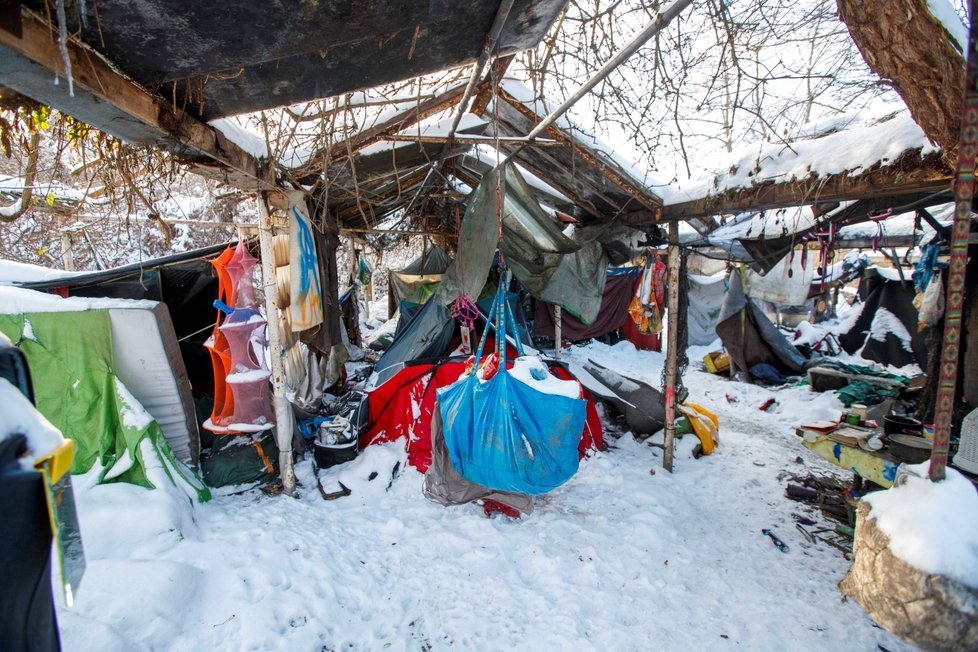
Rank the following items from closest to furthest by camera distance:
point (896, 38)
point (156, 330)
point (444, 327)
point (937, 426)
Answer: point (937, 426)
point (896, 38)
point (156, 330)
point (444, 327)

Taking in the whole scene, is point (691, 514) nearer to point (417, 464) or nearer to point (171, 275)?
point (417, 464)

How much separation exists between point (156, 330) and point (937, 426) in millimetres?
4446

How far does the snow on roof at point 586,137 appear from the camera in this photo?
3.07 metres

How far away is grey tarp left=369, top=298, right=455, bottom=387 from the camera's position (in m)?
5.15

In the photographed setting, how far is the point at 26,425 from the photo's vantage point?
769mm

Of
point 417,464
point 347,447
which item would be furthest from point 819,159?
point 347,447

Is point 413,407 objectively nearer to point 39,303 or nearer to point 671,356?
point 671,356

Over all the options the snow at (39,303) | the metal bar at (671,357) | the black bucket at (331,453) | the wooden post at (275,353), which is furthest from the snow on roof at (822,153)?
the snow at (39,303)

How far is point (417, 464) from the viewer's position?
4.01 m

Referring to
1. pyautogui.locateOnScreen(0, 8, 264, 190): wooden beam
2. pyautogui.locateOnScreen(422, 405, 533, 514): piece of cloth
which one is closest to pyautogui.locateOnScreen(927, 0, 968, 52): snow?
pyautogui.locateOnScreen(0, 8, 264, 190): wooden beam

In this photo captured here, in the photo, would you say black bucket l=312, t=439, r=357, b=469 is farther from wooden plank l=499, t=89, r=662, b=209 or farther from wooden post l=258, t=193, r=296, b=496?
wooden plank l=499, t=89, r=662, b=209

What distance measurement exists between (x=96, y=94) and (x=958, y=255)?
2667 millimetres

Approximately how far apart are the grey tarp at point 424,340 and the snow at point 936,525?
14.0 ft

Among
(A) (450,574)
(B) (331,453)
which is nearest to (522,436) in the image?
(A) (450,574)
